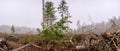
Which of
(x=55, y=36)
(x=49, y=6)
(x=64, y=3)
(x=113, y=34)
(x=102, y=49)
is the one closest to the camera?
(x=102, y=49)

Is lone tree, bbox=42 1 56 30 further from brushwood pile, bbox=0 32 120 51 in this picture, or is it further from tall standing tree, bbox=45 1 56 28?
brushwood pile, bbox=0 32 120 51

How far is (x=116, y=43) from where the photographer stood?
30.0 ft

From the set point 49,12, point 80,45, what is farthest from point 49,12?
point 80,45

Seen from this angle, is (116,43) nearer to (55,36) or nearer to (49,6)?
(55,36)

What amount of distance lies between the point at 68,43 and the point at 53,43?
1.99 ft

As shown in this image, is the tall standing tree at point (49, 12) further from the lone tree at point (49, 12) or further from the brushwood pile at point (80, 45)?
the brushwood pile at point (80, 45)

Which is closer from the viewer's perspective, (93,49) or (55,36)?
(93,49)

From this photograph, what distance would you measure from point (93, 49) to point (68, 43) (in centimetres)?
112

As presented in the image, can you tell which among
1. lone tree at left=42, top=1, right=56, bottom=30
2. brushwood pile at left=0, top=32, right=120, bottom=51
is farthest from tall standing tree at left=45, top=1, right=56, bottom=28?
brushwood pile at left=0, top=32, right=120, bottom=51

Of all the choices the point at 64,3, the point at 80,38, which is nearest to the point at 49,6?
the point at 64,3

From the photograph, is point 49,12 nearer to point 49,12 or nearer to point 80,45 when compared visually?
point 49,12

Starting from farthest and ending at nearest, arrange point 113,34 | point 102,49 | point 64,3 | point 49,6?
point 64,3, point 49,6, point 113,34, point 102,49

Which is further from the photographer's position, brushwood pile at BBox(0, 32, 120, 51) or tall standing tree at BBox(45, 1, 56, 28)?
tall standing tree at BBox(45, 1, 56, 28)

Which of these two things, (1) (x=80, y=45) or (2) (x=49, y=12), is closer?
(1) (x=80, y=45)
